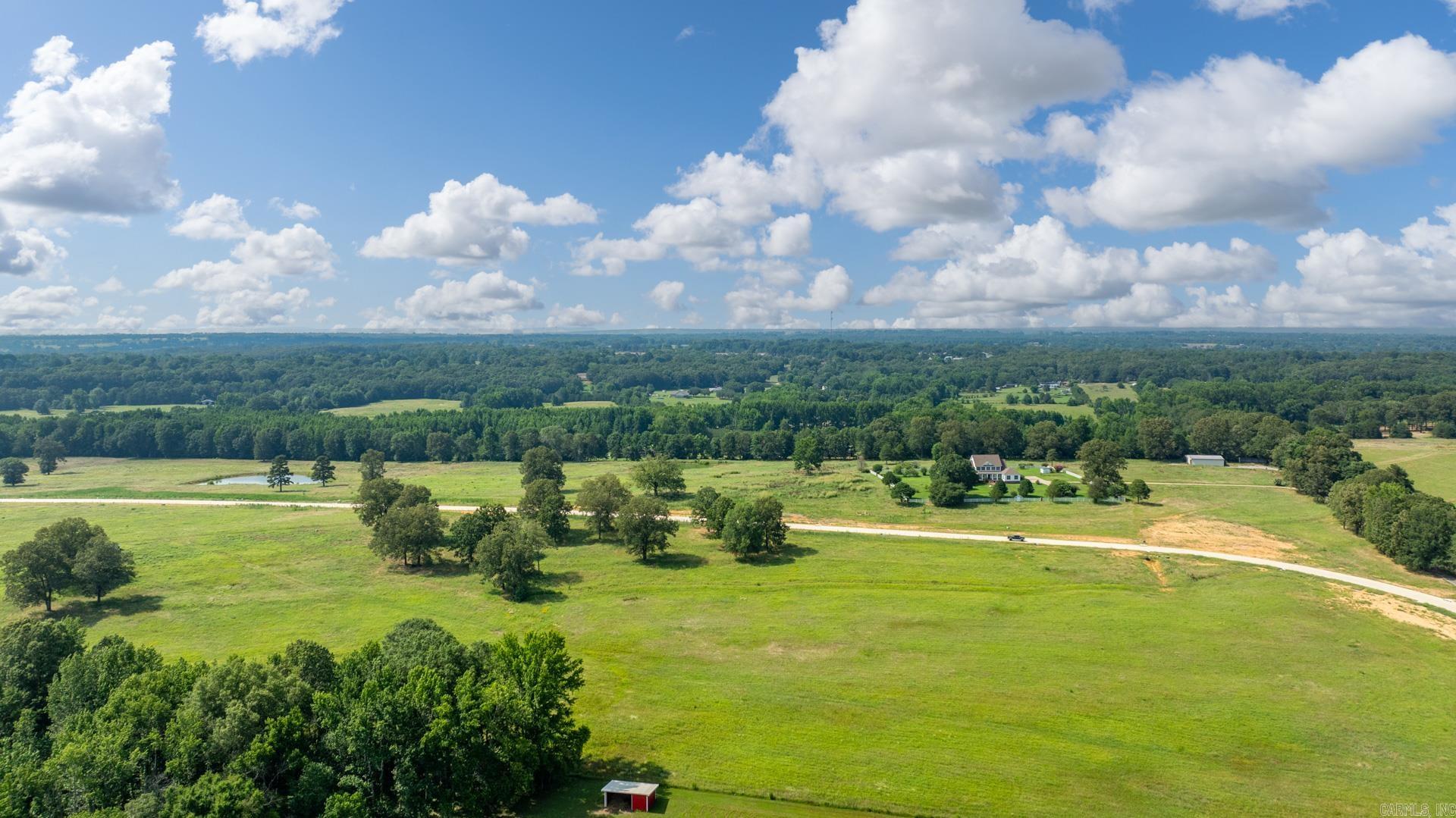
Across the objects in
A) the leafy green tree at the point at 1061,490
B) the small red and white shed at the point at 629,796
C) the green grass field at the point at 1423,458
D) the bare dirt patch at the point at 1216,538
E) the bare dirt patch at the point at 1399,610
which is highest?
the green grass field at the point at 1423,458

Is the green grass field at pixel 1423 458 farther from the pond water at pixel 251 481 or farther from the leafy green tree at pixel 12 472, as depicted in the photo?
the leafy green tree at pixel 12 472

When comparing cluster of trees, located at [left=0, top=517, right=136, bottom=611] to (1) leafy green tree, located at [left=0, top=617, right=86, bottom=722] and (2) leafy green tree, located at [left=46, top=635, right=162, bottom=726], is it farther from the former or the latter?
(2) leafy green tree, located at [left=46, top=635, right=162, bottom=726]

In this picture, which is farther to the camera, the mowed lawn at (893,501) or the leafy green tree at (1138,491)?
the leafy green tree at (1138,491)

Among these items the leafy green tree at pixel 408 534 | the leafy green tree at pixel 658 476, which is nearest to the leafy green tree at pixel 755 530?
the leafy green tree at pixel 658 476

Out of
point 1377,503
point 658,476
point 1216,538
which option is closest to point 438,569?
point 658,476

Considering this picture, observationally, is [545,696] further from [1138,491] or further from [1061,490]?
[1138,491]

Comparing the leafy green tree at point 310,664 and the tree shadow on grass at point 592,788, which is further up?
the leafy green tree at point 310,664
